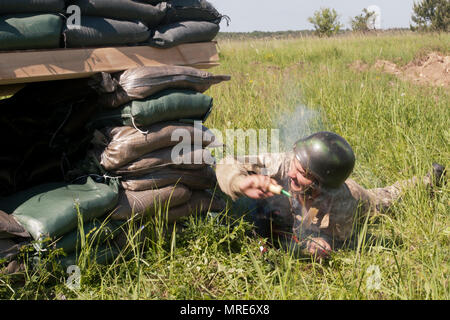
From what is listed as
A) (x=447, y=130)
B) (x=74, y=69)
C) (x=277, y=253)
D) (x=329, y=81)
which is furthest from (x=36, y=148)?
(x=329, y=81)

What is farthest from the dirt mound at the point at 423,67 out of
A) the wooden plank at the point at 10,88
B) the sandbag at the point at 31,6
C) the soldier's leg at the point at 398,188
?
the sandbag at the point at 31,6

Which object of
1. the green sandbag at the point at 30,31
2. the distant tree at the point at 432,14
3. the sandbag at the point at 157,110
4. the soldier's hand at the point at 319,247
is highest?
the distant tree at the point at 432,14

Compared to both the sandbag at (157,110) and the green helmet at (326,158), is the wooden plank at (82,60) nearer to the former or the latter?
the sandbag at (157,110)

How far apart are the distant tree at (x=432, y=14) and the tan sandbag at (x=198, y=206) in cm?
3290

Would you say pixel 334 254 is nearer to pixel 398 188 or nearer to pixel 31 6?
pixel 398 188

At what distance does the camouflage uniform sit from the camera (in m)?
3.23

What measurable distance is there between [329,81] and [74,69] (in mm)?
4158

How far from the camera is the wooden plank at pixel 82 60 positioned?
2.60 metres

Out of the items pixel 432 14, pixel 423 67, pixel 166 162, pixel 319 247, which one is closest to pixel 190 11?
pixel 166 162

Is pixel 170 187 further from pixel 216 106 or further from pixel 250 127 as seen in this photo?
pixel 216 106

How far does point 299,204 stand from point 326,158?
1.65 feet

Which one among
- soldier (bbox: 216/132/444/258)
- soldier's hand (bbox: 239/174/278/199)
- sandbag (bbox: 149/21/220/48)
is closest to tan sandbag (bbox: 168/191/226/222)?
soldier (bbox: 216/132/444/258)

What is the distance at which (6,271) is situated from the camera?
7.69 feet

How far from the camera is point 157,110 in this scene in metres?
3.04
